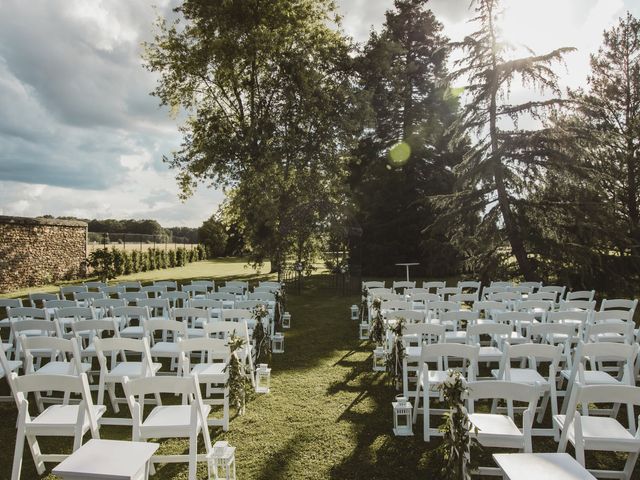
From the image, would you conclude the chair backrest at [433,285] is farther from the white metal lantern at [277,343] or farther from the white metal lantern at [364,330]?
the white metal lantern at [277,343]

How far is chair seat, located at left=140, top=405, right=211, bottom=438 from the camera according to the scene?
3.42 metres

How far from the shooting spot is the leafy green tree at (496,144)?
14234mm

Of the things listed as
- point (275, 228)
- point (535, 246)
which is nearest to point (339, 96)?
point (275, 228)

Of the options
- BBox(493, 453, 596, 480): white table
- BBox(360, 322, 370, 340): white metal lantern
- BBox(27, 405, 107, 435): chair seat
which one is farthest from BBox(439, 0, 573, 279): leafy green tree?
BBox(27, 405, 107, 435): chair seat

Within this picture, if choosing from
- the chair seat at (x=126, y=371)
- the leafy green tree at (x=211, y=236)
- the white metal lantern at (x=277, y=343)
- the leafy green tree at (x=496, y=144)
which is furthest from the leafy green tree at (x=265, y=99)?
the leafy green tree at (x=211, y=236)

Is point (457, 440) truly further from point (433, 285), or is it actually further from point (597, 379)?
point (433, 285)

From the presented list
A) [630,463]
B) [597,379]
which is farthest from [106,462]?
[597,379]

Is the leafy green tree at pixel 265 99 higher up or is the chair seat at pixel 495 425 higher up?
the leafy green tree at pixel 265 99

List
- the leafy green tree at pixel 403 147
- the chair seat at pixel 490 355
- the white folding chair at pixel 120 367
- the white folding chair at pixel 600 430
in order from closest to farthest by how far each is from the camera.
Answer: the white folding chair at pixel 600 430
the white folding chair at pixel 120 367
the chair seat at pixel 490 355
the leafy green tree at pixel 403 147

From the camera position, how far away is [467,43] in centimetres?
1503

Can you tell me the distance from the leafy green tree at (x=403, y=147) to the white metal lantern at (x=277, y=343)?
50.7ft

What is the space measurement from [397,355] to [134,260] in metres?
25.5

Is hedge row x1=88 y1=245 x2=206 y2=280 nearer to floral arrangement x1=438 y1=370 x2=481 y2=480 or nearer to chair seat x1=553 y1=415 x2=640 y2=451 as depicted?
floral arrangement x1=438 y1=370 x2=481 y2=480

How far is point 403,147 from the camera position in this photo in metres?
24.6
